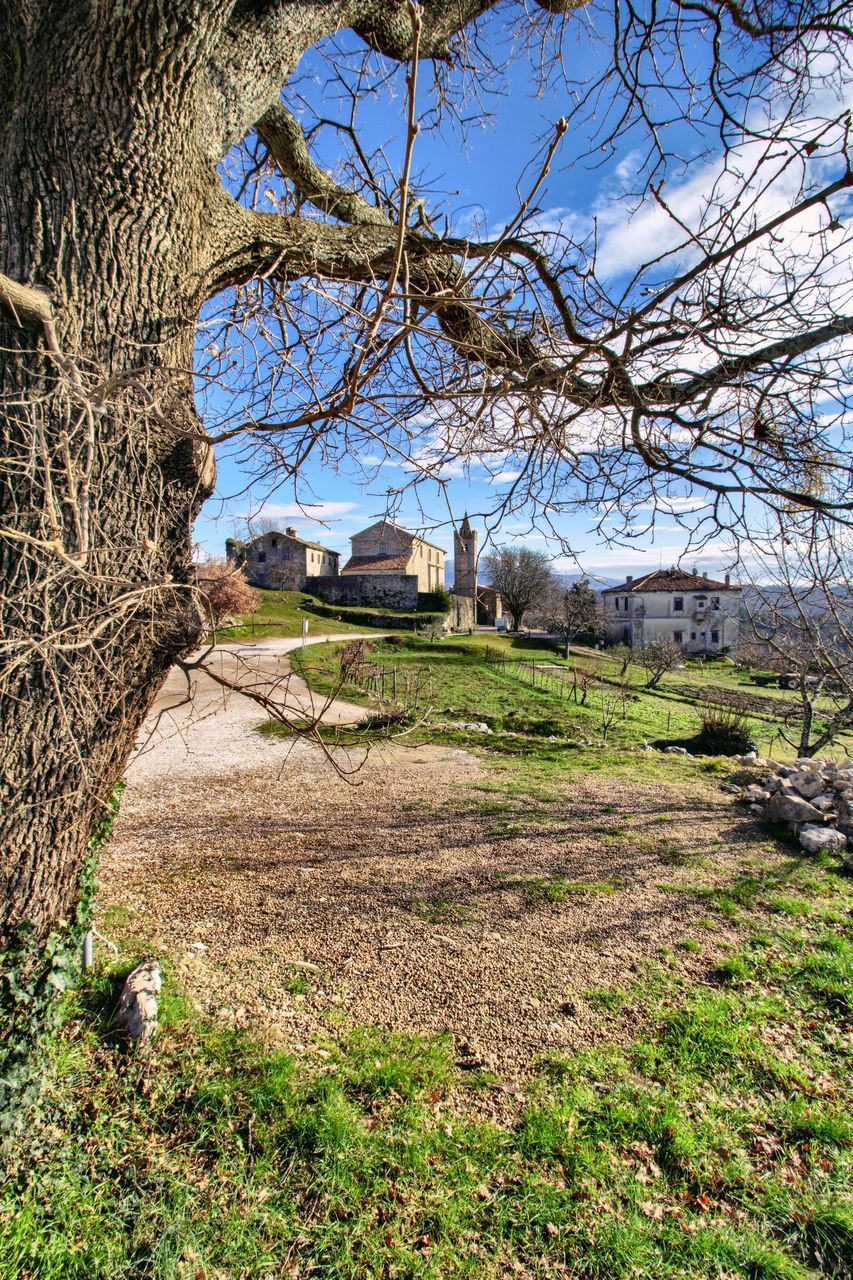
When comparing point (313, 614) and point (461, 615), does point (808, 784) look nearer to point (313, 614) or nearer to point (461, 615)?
point (313, 614)

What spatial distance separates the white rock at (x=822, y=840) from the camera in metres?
6.20

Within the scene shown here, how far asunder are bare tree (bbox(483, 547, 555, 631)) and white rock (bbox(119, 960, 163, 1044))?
113 ft

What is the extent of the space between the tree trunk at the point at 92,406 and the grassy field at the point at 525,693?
247cm

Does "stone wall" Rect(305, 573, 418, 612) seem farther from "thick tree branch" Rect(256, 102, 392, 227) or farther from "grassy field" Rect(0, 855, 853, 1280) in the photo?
"grassy field" Rect(0, 855, 853, 1280)

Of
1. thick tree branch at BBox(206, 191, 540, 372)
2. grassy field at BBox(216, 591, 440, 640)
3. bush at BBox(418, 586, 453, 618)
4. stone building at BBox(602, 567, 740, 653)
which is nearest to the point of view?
thick tree branch at BBox(206, 191, 540, 372)

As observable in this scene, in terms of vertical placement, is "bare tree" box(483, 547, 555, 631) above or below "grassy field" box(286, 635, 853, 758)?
above

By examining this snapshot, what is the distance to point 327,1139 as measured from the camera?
7.97 feet

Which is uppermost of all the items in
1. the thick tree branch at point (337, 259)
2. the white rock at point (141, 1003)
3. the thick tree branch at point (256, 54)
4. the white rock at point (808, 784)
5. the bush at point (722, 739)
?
the thick tree branch at point (256, 54)

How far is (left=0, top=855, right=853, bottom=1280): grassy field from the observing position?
2059 mm

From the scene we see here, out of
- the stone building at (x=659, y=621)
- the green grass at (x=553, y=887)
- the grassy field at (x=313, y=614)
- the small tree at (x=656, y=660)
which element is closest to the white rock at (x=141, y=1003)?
the green grass at (x=553, y=887)

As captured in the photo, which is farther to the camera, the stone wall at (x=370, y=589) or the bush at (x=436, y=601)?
the stone wall at (x=370, y=589)

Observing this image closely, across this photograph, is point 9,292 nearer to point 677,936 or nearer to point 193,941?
point 193,941

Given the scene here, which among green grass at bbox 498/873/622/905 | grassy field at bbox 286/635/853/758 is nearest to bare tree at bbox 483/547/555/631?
grassy field at bbox 286/635/853/758

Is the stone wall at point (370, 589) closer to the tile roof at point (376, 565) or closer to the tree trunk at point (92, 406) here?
the tile roof at point (376, 565)
